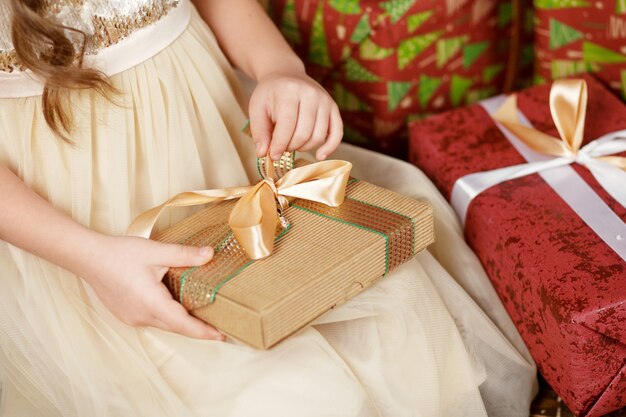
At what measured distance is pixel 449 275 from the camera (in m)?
0.91

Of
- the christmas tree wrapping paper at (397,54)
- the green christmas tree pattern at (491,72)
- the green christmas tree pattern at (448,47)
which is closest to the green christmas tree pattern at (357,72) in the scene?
the christmas tree wrapping paper at (397,54)

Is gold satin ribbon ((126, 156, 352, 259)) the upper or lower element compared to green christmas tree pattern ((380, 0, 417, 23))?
lower

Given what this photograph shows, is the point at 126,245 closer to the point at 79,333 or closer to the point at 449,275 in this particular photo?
the point at 79,333

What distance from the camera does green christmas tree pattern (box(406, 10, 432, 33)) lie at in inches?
44.9

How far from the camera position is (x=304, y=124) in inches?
31.9

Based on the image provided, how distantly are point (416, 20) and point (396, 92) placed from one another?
0.39ft

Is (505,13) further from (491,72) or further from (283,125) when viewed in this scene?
(283,125)

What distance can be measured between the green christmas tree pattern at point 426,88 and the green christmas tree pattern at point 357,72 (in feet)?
0.25

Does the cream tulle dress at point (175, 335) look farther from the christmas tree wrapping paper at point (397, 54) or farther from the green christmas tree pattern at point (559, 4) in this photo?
the green christmas tree pattern at point (559, 4)

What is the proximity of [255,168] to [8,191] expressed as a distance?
11.9 inches

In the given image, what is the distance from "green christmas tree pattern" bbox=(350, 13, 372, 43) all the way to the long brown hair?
47 centimetres

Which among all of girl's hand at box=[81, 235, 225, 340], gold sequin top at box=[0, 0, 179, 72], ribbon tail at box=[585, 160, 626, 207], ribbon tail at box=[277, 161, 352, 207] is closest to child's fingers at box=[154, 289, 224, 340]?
girl's hand at box=[81, 235, 225, 340]

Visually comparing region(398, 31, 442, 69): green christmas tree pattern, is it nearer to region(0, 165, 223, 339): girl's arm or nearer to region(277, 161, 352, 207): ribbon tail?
region(277, 161, 352, 207): ribbon tail

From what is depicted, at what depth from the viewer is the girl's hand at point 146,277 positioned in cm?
71
